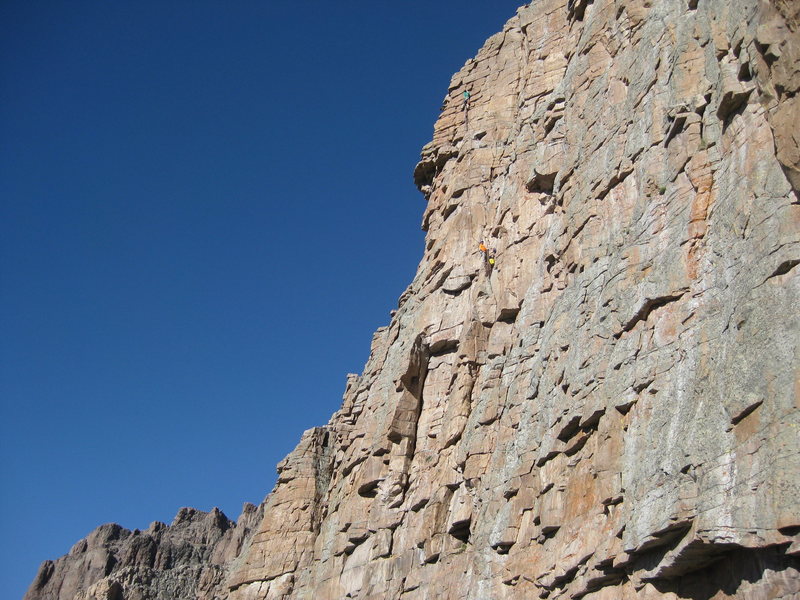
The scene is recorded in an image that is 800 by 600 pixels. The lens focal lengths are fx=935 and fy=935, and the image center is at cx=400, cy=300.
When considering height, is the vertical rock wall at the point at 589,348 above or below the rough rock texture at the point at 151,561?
below

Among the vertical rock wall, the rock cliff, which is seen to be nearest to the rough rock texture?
the rock cliff

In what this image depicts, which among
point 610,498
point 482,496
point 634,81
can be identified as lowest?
point 610,498

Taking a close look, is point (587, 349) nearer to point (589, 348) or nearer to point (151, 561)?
point (589, 348)

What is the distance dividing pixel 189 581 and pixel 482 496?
2527 inches

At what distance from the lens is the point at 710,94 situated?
897 inches

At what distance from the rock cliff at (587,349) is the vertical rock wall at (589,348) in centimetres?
7

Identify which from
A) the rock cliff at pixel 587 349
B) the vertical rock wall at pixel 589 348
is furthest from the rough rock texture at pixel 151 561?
the vertical rock wall at pixel 589 348

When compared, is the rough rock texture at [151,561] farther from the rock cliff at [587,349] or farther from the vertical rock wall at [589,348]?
the vertical rock wall at [589,348]

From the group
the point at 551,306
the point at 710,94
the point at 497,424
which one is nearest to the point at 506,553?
the point at 497,424

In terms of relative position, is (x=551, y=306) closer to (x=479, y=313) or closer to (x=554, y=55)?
(x=479, y=313)

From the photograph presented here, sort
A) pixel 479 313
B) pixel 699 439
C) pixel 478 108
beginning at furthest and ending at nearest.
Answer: pixel 478 108, pixel 479 313, pixel 699 439

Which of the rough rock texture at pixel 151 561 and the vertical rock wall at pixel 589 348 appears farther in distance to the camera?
the rough rock texture at pixel 151 561

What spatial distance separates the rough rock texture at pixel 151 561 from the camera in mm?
81375

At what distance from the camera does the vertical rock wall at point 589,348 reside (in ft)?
55.6
